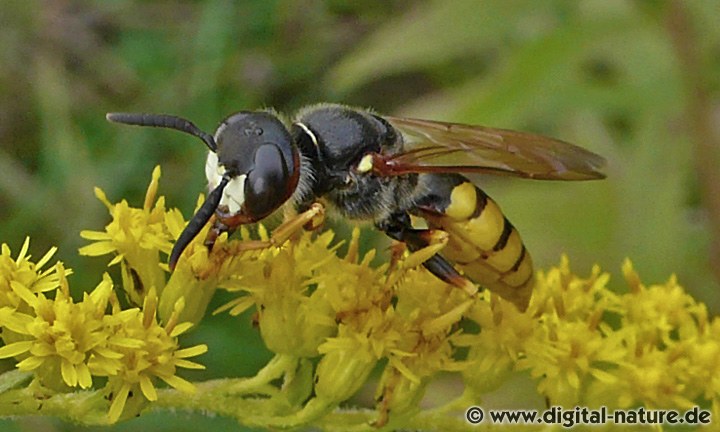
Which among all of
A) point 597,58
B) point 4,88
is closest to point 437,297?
point 597,58

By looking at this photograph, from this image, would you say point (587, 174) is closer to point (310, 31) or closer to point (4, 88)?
point (310, 31)

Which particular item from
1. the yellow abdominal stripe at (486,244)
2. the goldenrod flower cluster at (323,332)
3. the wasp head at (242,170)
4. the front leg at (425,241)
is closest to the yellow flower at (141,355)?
the goldenrod flower cluster at (323,332)

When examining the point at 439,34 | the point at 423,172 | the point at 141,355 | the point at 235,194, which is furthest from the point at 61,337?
the point at 439,34

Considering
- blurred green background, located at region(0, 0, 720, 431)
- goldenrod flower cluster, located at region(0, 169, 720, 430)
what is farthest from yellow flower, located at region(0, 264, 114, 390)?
blurred green background, located at region(0, 0, 720, 431)

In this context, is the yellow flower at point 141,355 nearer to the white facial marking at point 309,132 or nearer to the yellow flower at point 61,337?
the yellow flower at point 61,337

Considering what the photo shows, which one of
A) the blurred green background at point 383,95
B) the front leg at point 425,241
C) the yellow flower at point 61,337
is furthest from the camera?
the blurred green background at point 383,95
